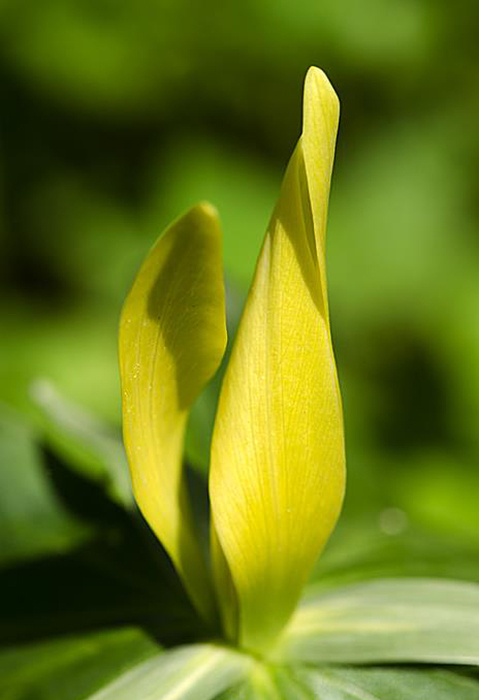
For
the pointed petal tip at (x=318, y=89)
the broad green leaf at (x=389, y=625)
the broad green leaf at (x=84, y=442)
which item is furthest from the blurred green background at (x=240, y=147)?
Result: the pointed petal tip at (x=318, y=89)

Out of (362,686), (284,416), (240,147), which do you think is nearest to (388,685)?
(362,686)

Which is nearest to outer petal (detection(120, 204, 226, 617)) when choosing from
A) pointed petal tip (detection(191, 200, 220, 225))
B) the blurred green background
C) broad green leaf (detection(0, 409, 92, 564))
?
pointed petal tip (detection(191, 200, 220, 225))

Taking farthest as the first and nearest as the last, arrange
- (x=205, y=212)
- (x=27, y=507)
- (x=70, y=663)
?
(x=27, y=507)
(x=70, y=663)
(x=205, y=212)

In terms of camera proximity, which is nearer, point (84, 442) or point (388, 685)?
point (388, 685)

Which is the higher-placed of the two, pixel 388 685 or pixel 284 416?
pixel 284 416

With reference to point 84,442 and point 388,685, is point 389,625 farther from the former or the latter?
point 84,442

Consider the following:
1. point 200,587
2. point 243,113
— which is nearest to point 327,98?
point 200,587

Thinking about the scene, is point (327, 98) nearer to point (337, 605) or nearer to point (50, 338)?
point (337, 605)
